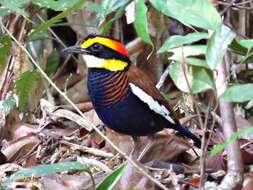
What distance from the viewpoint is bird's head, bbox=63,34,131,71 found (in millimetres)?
4168

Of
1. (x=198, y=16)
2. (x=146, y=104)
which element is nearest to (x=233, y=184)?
(x=198, y=16)

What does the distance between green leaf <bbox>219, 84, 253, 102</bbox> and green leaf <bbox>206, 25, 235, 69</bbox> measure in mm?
114

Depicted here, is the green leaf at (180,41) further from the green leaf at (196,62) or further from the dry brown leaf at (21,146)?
the dry brown leaf at (21,146)

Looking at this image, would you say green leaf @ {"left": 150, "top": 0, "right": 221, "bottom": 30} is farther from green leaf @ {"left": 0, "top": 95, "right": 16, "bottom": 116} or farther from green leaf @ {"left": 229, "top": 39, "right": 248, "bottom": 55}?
green leaf @ {"left": 0, "top": 95, "right": 16, "bottom": 116}

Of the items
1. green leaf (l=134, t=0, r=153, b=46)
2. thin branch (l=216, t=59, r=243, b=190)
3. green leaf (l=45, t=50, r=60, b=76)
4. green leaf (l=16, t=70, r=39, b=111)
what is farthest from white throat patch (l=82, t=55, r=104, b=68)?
green leaf (l=45, t=50, r=60, b=76)

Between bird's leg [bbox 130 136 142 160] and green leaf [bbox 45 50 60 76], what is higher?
green leaf [bbox 45 50 60 76]

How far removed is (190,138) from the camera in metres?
4.36

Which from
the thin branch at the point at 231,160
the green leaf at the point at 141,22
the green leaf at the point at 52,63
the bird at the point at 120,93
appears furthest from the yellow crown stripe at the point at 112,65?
the green leaf at the point at 52,63

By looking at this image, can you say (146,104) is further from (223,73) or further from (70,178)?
(223,73)

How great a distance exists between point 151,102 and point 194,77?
4.82 ft

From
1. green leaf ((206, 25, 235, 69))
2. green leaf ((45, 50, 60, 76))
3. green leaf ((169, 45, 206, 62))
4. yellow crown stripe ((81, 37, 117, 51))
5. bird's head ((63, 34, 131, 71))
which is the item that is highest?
green leaf ((206, 25, 235, 69))

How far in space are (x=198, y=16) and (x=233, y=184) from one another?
74 centimetres

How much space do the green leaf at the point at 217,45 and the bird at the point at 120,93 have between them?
149cm

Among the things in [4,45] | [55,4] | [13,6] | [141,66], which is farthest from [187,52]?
[141,66]
